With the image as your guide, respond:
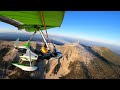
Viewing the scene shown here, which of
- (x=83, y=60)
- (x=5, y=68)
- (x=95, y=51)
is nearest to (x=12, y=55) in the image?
(x=5, y=68)

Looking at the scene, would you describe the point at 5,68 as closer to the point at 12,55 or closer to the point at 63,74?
the point at 12,55

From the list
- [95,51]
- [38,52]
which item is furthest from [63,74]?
[38,52]
